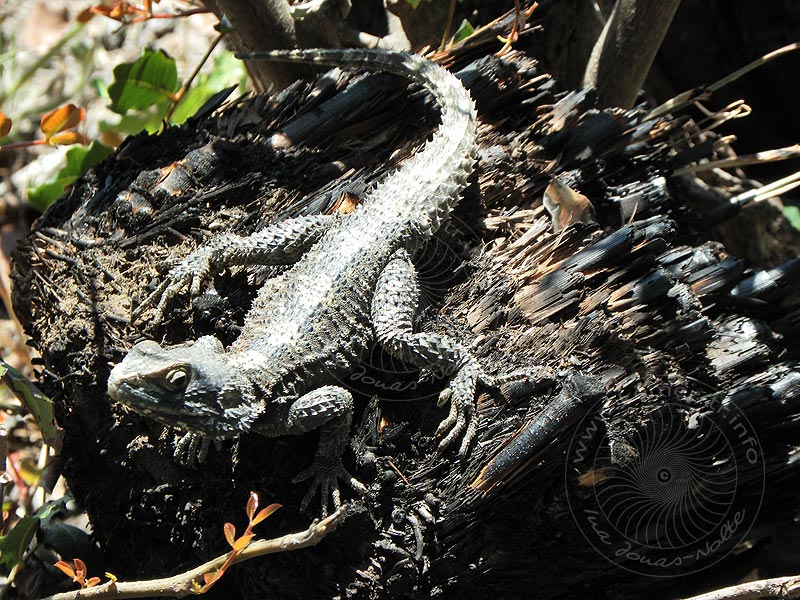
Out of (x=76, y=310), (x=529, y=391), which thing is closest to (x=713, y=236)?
(x=529, y=391)

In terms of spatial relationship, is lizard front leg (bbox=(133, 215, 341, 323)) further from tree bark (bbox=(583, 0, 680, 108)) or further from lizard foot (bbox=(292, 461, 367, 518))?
tree bark (bbox=(583, 0, 680, 108))

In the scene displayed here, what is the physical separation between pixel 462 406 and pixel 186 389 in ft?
Result: 4.43

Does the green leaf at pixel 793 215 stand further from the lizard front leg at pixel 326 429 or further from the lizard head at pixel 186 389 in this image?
the lizard head at pixel 186 389

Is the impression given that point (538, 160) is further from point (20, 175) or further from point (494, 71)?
point (20, 175)

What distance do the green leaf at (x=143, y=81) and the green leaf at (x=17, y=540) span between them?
2.76m

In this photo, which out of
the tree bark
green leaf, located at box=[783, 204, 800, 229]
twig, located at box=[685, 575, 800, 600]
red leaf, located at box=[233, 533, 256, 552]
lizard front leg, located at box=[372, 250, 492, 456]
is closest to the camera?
red leaf, located at box=[233, 533, 256, 552]

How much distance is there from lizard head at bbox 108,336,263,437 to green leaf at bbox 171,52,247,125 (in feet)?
8.51

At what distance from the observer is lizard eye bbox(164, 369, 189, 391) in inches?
125

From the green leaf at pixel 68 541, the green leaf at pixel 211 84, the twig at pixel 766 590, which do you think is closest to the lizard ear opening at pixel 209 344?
the green leaf at pixel 68 541

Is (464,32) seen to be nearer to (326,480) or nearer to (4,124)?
(4,124)

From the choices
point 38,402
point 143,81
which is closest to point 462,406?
point 38,402

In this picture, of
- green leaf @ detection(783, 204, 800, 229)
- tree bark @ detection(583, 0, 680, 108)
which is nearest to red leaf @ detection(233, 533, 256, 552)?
tree bark @ detection(583, 0, 680, 108)

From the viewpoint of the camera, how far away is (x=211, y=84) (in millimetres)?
5676

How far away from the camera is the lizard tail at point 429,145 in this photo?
391 cm
